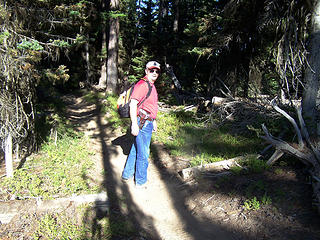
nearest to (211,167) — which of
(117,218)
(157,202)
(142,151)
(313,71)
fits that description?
(157,202)

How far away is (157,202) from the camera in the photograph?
4.57 m

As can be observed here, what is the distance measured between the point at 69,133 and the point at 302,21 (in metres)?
7.65

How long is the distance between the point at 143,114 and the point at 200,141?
317 cm

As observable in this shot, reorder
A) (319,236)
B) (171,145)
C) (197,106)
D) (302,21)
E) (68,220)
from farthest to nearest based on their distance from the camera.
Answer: (197,106), (171,145), (302,21), (68,220), (319,236)

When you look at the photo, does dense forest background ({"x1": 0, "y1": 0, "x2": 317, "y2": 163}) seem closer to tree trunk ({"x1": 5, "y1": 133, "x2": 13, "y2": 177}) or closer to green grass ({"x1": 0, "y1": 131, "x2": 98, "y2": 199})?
tree trunk ({"x1": 5, "y1": 133, "x2": 13, "y2": 177})

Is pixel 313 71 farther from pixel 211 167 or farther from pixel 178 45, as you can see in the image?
pixel 178 45

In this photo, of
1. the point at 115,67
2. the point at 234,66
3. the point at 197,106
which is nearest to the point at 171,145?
the point at 197,106

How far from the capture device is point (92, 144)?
7.27 m

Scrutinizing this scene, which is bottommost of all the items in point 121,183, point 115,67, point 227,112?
point 121,183

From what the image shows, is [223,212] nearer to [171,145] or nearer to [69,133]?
[171,145]

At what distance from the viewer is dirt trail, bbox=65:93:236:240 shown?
3.62m

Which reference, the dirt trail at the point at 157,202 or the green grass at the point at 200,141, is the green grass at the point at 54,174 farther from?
the green grass at the point at 200,141

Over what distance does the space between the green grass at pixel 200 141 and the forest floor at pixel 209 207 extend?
2.82ft

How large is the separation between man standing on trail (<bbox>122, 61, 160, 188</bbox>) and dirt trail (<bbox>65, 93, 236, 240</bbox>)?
382 mm
